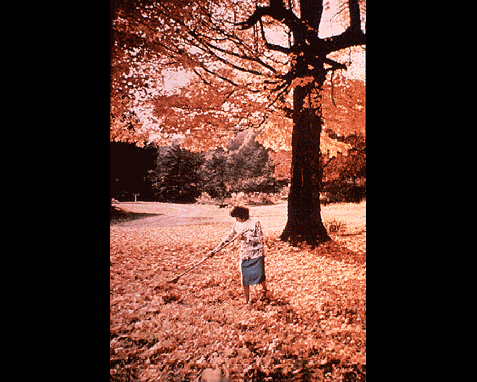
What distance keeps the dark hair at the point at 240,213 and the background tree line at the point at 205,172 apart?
276 mm

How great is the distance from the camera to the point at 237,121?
3135 millimetres

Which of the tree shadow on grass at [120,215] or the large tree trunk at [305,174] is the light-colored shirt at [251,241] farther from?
the tree shadow on grass at [120,215]

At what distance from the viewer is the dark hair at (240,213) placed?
2905mm

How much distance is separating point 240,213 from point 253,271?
859 mm

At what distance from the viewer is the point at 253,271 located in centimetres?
285

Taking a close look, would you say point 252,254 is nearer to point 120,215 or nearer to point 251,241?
point 251,241

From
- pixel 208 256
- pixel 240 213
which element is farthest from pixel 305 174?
pixel 208 256

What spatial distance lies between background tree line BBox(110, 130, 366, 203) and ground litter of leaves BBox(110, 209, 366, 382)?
576 millimetres

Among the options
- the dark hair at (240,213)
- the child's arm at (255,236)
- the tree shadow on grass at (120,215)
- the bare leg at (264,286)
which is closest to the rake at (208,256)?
the child's arm at (255,236)

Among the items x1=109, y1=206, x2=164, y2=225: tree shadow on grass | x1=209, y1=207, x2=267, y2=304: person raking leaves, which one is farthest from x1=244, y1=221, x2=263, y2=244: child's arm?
x1=109, y1=206, x2=164, y2=225: tree shadow on grass

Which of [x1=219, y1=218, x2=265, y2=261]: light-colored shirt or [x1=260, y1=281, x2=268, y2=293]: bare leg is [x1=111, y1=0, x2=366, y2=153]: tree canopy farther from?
[x1=260, y1=281, x2=268, y2=293]: bare leg
